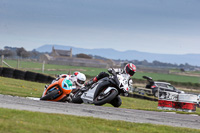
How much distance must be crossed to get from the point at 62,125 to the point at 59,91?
5.33 metres

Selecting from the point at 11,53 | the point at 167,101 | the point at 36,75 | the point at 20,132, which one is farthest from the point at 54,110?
the point at 11,53

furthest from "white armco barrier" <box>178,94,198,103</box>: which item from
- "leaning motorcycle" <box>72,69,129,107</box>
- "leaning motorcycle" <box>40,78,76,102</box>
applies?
"leaning motorcycle" <box>40,78,76,102</box>

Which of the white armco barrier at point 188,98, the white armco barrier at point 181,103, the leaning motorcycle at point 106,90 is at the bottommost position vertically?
the white armco barrier at point 181,103

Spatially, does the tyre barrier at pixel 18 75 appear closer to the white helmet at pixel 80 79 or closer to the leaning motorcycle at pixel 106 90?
the white helmet at pixel 80 79

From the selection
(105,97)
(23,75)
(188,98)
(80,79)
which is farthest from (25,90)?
(23,75)

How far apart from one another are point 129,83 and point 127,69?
49 cm

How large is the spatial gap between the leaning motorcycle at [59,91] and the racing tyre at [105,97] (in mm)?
1080

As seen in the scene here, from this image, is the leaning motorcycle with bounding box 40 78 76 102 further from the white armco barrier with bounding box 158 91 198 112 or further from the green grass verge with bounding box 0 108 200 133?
the white armco barrier with bounding box 158 91 198 112

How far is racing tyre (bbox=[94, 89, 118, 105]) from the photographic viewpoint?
11.6 metres

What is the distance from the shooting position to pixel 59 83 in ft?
39.8

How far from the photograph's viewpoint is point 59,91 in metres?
12.1

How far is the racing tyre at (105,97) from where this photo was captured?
11617 mm

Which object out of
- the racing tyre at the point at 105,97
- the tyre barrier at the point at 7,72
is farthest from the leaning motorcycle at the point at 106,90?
the tyre barrier at the point at 7,72

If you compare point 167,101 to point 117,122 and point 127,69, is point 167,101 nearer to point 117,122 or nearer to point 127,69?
point 127,69
